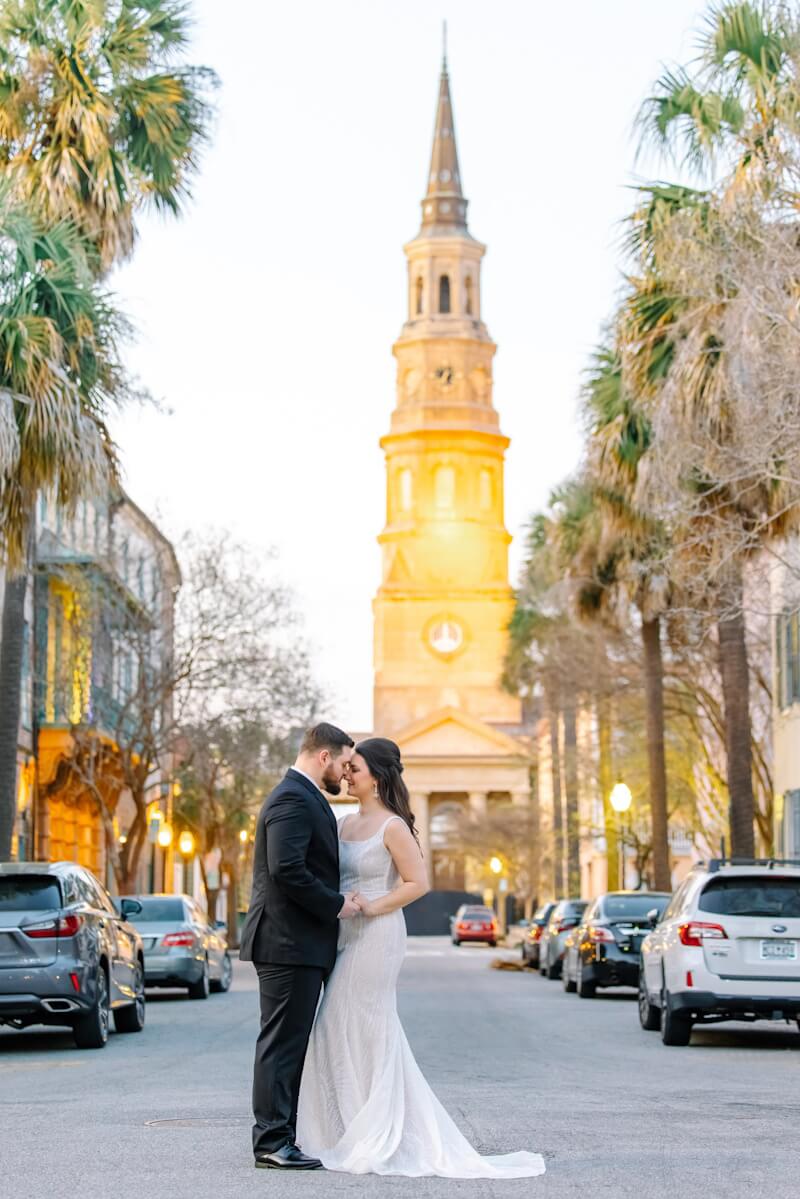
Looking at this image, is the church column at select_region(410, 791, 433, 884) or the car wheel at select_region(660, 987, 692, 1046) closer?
the car wheel at select_region(660, 987, 692, 1046)

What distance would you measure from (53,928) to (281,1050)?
8.31m

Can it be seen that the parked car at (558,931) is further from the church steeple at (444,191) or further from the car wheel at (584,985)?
the church steeple at (444,191)

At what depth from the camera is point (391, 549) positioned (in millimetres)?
115750

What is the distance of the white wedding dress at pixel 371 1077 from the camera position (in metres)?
8.34

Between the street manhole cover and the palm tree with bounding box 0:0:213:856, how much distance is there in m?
13.4

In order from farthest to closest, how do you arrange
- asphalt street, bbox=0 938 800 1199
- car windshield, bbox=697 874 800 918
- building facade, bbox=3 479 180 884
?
building facade, bbox=3 479 180 884
car windshield, bbox=697 874 800 918
asphalt street, bbox=0 938 800 1199

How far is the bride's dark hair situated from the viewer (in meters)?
8.73

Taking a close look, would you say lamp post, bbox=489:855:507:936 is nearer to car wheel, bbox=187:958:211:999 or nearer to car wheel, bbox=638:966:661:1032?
car wheel, bbox=187:958:211:999

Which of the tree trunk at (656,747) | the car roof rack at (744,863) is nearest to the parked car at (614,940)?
the car roof rack at (744,863)

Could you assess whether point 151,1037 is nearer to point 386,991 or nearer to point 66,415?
point 66,415

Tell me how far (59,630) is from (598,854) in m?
41.9

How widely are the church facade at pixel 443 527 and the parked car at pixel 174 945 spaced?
8668 centimetres

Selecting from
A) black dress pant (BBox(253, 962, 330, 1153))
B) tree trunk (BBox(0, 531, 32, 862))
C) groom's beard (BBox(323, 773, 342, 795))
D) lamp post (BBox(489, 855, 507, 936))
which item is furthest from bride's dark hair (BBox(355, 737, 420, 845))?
lamp post (BBox(489, 855, 507, 936))

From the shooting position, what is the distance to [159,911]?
2695 centimetres
